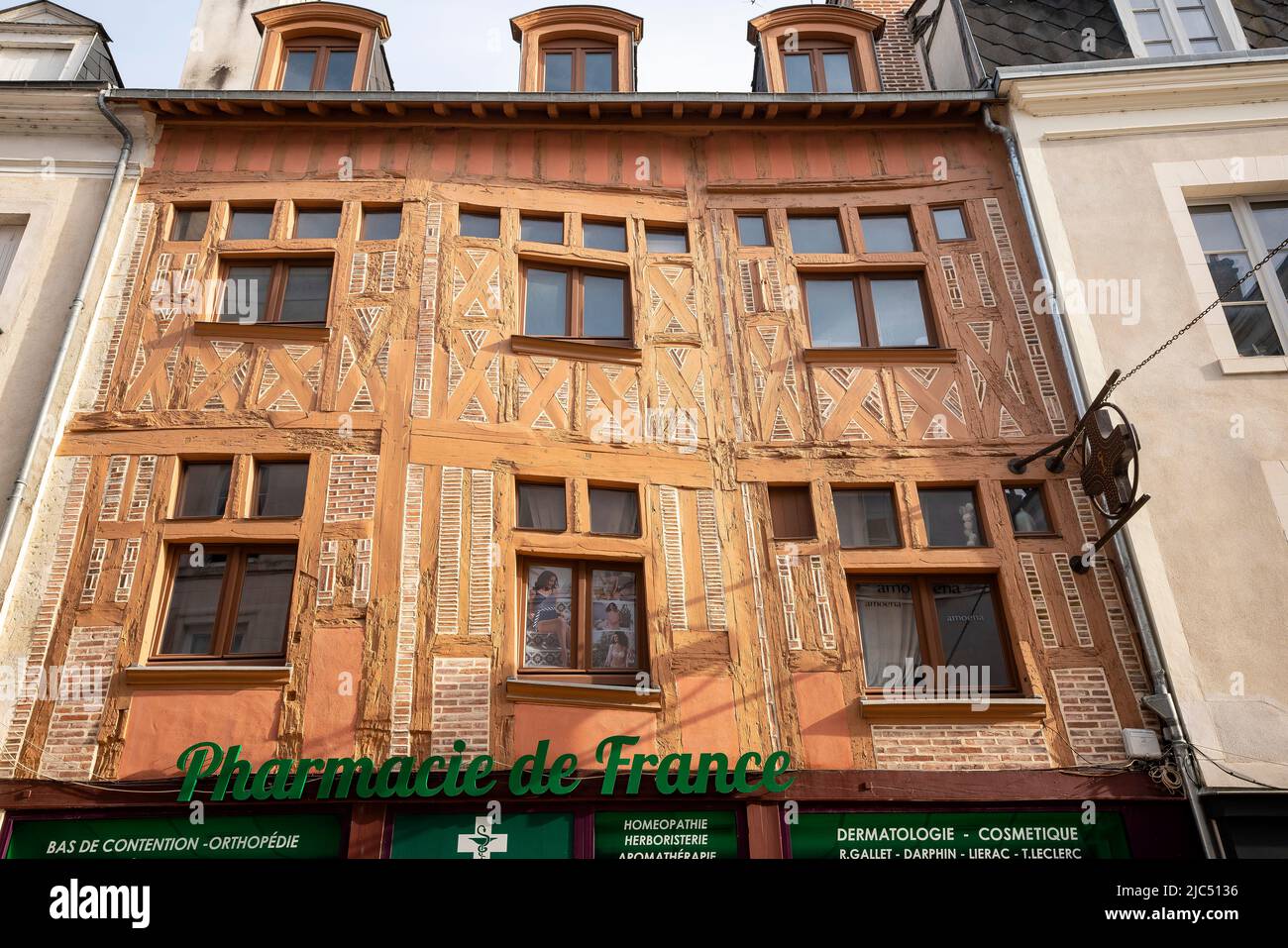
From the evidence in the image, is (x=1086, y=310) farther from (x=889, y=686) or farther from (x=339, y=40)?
(x=339, y=40)

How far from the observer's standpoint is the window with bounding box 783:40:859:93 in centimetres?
1205

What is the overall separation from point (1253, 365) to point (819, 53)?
594 centimetres

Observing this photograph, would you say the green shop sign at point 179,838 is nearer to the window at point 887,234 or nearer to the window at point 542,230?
the window at point 542,230

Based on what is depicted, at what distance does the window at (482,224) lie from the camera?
10.5 metres

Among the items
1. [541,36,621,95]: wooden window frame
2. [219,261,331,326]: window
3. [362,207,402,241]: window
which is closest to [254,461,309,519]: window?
[219,261,331,326]: window

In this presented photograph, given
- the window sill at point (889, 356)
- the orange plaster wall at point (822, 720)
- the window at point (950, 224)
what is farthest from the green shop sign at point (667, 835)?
the window at point (950, 224)

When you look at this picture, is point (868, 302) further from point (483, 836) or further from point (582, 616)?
point (483, 836)

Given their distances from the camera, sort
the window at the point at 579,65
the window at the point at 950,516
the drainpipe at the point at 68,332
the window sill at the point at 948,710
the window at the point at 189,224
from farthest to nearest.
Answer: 1. the window at the point at 579,65
2. the window at the point at 189,224
3. the window at the point at 950,516
4. the drainpipe at the point at 68,332
5. the window sill at the point at 948,710

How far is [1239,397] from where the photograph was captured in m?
9.23

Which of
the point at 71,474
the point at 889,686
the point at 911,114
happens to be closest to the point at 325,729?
the point at 71,474

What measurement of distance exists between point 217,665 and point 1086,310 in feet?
26.6

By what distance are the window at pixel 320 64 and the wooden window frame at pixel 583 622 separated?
635cm

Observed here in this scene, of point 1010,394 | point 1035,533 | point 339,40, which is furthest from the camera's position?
point 339,40

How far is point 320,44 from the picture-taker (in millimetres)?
12086
